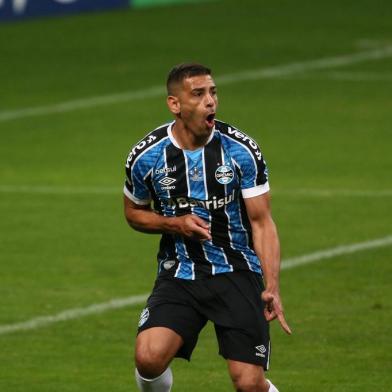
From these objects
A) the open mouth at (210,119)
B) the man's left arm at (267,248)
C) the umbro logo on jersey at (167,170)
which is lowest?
the man's left arm at (267,248)

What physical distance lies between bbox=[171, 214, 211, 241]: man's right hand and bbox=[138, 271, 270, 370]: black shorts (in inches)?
14.9

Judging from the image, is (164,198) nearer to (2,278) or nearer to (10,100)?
(2,278)

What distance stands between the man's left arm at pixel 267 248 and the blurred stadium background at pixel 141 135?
199cm

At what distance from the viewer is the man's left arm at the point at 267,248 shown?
9.56m

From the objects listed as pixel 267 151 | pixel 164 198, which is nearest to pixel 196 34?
pixel 267 151

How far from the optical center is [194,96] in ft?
32.1

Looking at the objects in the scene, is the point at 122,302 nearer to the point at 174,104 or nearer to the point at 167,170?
the point at 167,170

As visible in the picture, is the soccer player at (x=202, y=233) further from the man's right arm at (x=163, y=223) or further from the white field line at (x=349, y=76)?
the white field line at (x=349, y=76)

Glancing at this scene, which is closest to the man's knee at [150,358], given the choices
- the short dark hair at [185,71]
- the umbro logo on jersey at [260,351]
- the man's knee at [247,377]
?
the man's knee at [247,377]

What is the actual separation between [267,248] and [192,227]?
43 cm

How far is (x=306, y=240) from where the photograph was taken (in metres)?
16.8

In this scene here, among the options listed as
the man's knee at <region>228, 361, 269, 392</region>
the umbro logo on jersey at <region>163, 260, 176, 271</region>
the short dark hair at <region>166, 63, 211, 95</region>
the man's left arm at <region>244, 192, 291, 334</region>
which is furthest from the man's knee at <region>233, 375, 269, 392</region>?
the short dark hair at <region>166, 63, 211, 95</region>

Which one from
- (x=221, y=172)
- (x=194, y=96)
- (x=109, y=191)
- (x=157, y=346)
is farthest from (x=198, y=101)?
(x=109, y=191)

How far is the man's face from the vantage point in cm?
976
